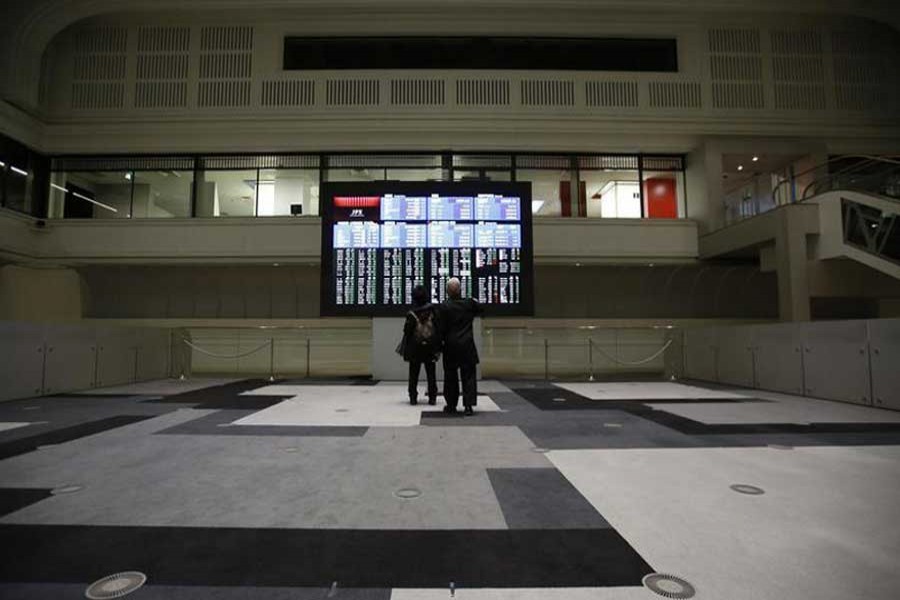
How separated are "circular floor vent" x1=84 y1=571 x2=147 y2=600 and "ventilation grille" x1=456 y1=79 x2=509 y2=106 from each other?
14638 millimetres

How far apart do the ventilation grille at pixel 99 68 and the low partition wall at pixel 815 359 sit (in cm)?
1930

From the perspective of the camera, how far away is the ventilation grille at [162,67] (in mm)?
14250

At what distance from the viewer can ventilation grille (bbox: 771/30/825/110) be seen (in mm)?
14188

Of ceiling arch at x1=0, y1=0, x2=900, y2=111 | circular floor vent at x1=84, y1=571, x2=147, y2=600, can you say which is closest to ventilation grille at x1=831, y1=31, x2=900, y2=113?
ceiling arch at x1=0, y1=0, x2=900, y2=111

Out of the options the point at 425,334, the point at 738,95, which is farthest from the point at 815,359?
the point at 738,95

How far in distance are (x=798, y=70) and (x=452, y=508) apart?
61.3 feet

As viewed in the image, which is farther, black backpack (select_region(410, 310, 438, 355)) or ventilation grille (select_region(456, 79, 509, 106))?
ventilation grille (select_region(456, 79, 509, 106))

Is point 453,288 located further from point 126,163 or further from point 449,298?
point 126,163

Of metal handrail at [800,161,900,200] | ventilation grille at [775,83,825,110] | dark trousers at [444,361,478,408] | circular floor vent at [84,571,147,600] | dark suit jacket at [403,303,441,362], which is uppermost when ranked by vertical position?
ventilation grille at [775,83,825,110]

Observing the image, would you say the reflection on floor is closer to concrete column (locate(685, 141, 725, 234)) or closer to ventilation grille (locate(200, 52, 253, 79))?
concrete column (locate(685, 141, 725, 234))

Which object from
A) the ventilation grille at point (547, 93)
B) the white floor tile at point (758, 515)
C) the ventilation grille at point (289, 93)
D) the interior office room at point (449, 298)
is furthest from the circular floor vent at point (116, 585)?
the ventilation grille at point (547, 93)

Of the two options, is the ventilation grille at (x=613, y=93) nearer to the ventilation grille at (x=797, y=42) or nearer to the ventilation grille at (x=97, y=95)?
the ventilation grille at (x=797, y=42)

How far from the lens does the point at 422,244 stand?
31.7 ft

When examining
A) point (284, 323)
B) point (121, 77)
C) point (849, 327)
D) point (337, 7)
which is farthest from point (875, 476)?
point (121, 77)
